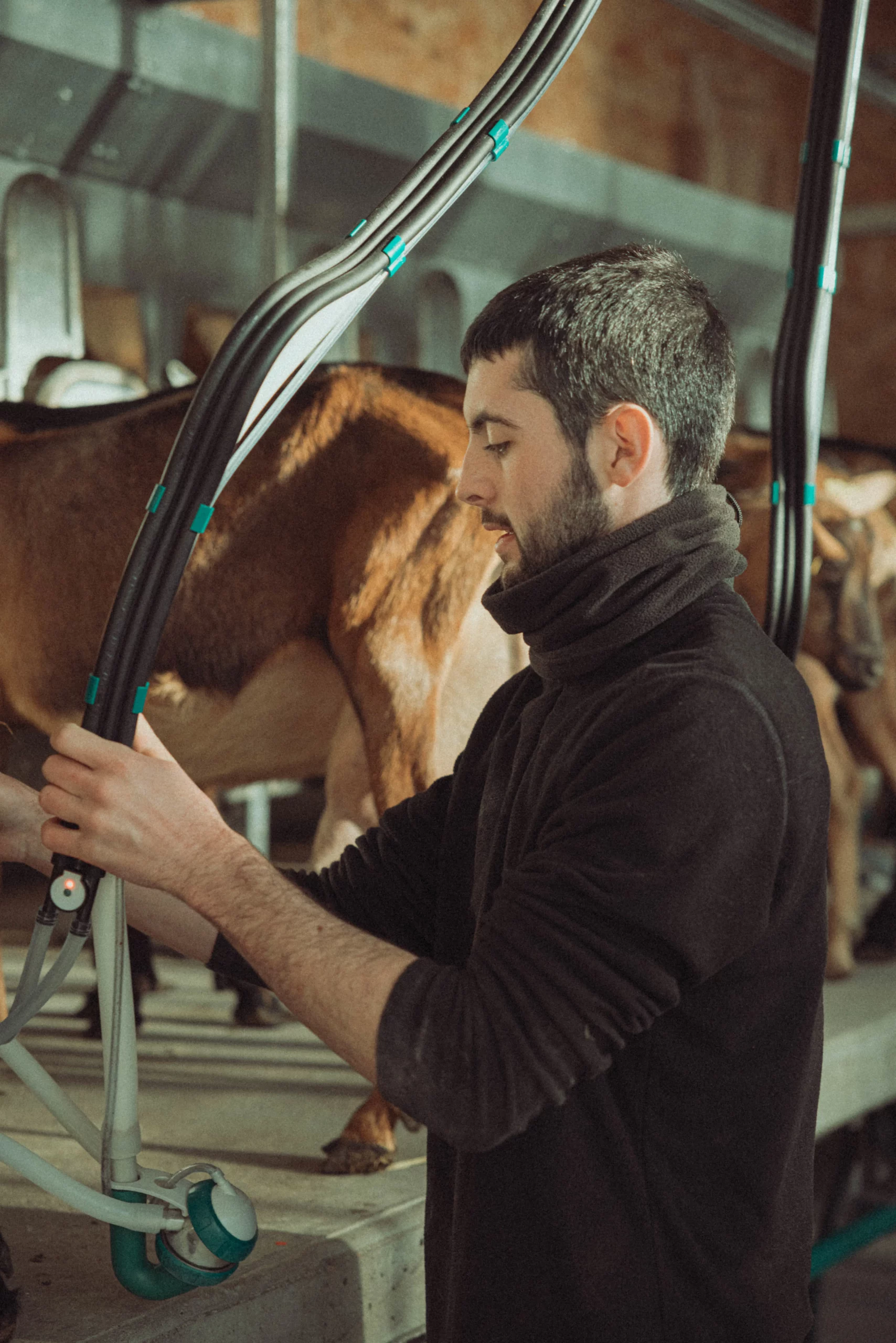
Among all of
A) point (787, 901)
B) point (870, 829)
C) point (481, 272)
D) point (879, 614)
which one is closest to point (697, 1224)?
point (787, 901)

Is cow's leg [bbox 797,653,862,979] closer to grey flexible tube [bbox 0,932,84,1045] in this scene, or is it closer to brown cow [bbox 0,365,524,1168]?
brown cow [bbox 0,365,524,1168]

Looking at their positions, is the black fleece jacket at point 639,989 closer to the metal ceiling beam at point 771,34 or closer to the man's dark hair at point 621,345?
the man's dark hair at point 621,345

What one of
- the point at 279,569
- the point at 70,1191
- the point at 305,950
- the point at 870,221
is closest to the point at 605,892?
the point at 305,950

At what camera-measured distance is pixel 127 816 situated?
1.18 metres

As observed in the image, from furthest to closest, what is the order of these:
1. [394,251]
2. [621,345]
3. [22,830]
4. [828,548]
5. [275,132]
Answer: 1. [828,548]
2. [275,132]
3. [22,830]
4. [394,251]
5. [621,345]

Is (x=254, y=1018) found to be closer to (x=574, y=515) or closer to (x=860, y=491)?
(x=860, y=491)

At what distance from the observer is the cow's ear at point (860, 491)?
3766 millimetres

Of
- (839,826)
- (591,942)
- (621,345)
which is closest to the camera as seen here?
(591,942)

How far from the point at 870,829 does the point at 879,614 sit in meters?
2.56

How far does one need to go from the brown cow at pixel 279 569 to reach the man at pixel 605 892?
1.04 m

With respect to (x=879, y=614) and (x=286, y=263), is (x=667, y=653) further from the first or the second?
(x=879, y=614)

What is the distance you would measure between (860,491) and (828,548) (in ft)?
1.32

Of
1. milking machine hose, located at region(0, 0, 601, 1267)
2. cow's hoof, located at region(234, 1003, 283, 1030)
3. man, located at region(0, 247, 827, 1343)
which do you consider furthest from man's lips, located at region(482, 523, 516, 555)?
cow's hoof, located at region(234, 1003, 283, 1030)

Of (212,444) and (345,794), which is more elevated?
(212,444)
